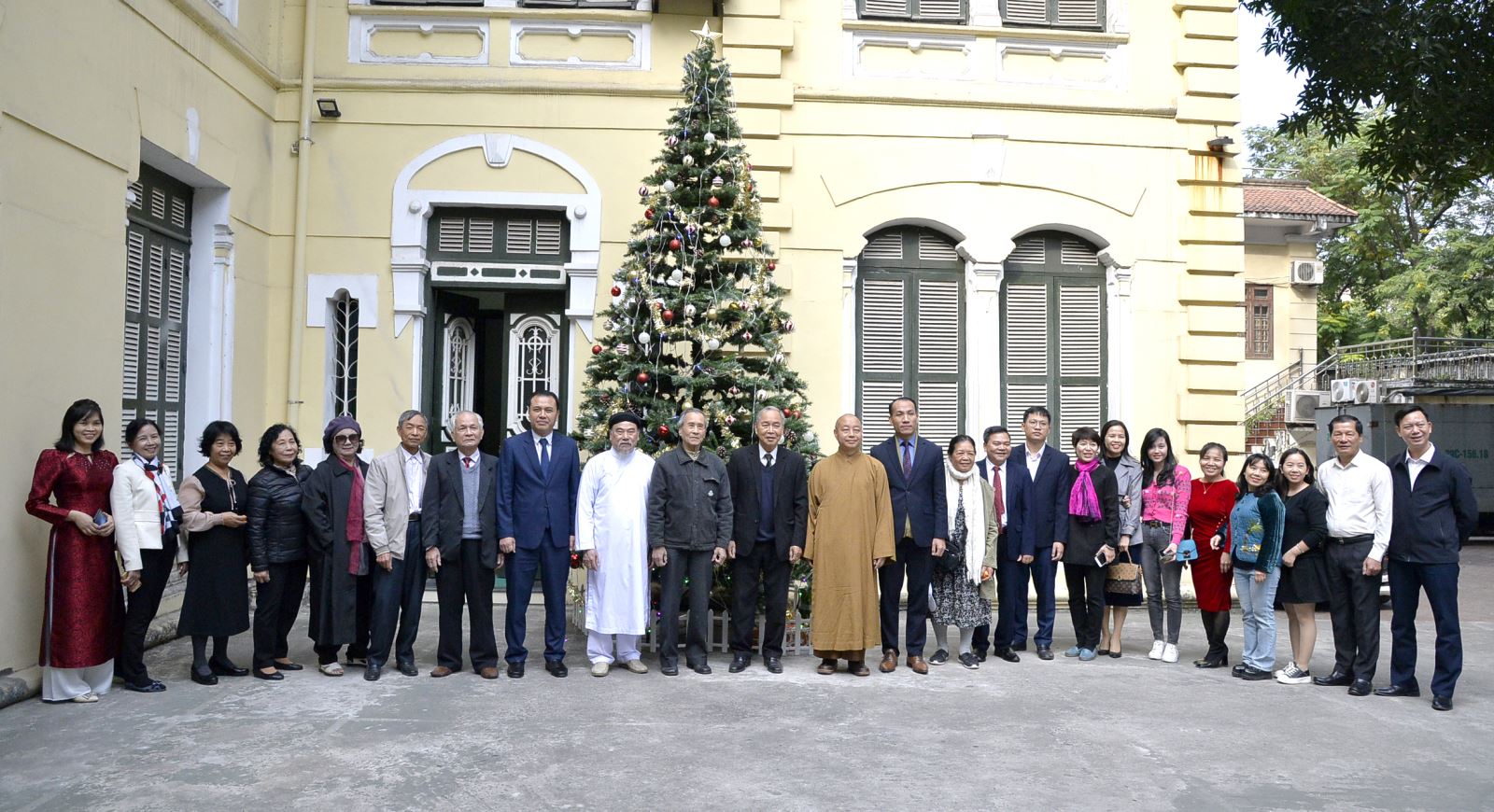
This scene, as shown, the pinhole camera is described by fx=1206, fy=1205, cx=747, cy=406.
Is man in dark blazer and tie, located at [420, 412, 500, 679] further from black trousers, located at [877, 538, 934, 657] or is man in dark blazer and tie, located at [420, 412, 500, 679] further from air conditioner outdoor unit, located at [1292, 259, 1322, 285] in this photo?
air conditioner outdoor unit, located at [1292, 259, 1322, 285]

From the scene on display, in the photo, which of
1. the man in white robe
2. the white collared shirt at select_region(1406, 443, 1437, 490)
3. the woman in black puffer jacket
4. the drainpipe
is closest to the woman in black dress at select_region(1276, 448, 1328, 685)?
the white collared shirt at select_region(1406, 443, 1437, 490)

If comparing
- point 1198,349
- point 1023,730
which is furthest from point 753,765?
point 1198,349

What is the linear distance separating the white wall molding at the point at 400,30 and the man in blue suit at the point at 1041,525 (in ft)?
19.5

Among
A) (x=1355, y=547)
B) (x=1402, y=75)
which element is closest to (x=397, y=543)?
(x=1355, y=547)

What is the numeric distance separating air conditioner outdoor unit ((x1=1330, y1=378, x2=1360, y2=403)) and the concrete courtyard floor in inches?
745

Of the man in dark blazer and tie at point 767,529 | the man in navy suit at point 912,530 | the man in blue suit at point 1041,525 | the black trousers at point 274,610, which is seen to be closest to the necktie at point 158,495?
the black trousers at point 274,610

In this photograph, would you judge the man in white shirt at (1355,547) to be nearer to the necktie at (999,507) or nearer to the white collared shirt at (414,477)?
the necktie at (999,507)

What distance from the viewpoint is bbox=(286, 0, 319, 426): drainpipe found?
1055 centimetres

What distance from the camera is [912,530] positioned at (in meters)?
8.29

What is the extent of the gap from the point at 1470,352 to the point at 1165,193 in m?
18.4

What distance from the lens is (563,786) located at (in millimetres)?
5344

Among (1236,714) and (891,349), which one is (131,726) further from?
(891,349)

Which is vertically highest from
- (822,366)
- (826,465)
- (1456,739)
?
(822,366)

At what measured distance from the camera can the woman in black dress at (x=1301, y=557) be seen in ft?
26.2
